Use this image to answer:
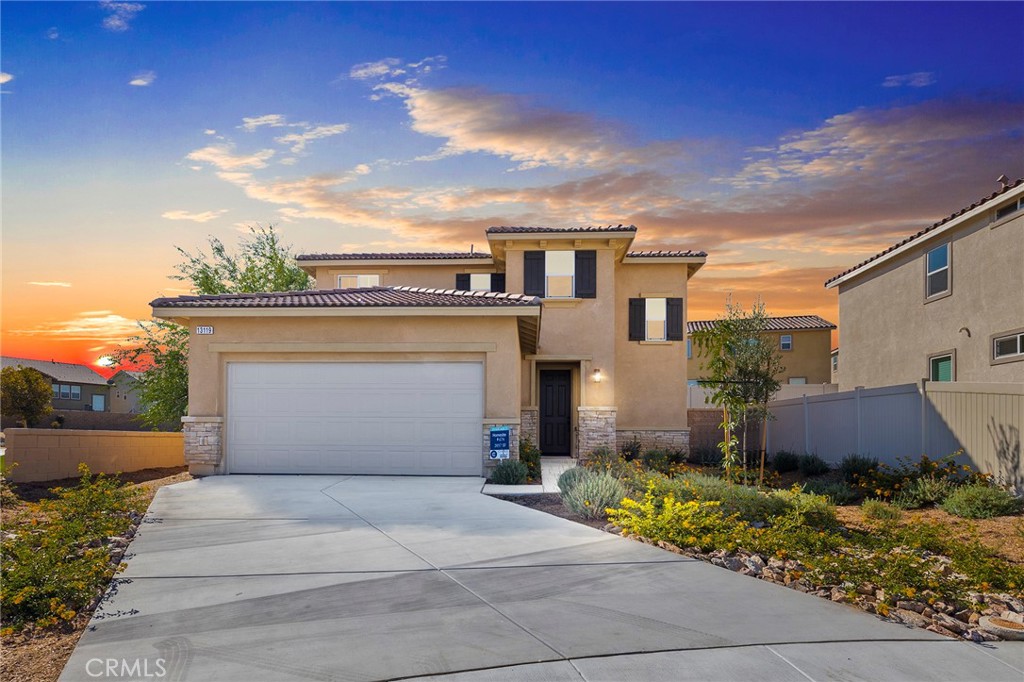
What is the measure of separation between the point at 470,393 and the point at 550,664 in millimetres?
10696

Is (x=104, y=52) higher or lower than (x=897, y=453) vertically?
higher

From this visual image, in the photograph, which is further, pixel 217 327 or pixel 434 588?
pixel 217 327

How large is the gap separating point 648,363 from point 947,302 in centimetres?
825

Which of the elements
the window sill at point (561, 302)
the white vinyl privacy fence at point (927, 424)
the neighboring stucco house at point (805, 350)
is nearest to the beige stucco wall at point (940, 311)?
the white vinyl privacy fence at point (927, 424)

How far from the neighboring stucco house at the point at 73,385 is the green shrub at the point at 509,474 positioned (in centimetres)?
5836

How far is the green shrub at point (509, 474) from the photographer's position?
559 inches

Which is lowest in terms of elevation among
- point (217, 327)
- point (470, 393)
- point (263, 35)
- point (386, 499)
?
point (386, 499)

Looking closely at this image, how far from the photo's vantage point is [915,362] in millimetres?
20781

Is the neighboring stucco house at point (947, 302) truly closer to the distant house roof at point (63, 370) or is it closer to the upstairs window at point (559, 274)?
the upstairs window at point (559, 274)

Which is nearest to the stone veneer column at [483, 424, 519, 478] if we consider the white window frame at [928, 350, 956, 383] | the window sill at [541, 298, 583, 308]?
the window sill at [541, 298, 583, 308]

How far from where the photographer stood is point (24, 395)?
41.1 meters

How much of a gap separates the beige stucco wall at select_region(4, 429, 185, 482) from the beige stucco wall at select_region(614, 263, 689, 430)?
42.6 ft

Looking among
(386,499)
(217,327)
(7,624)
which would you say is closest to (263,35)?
(217,327)

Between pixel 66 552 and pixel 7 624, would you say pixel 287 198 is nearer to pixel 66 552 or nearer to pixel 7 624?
pixel 66 552
